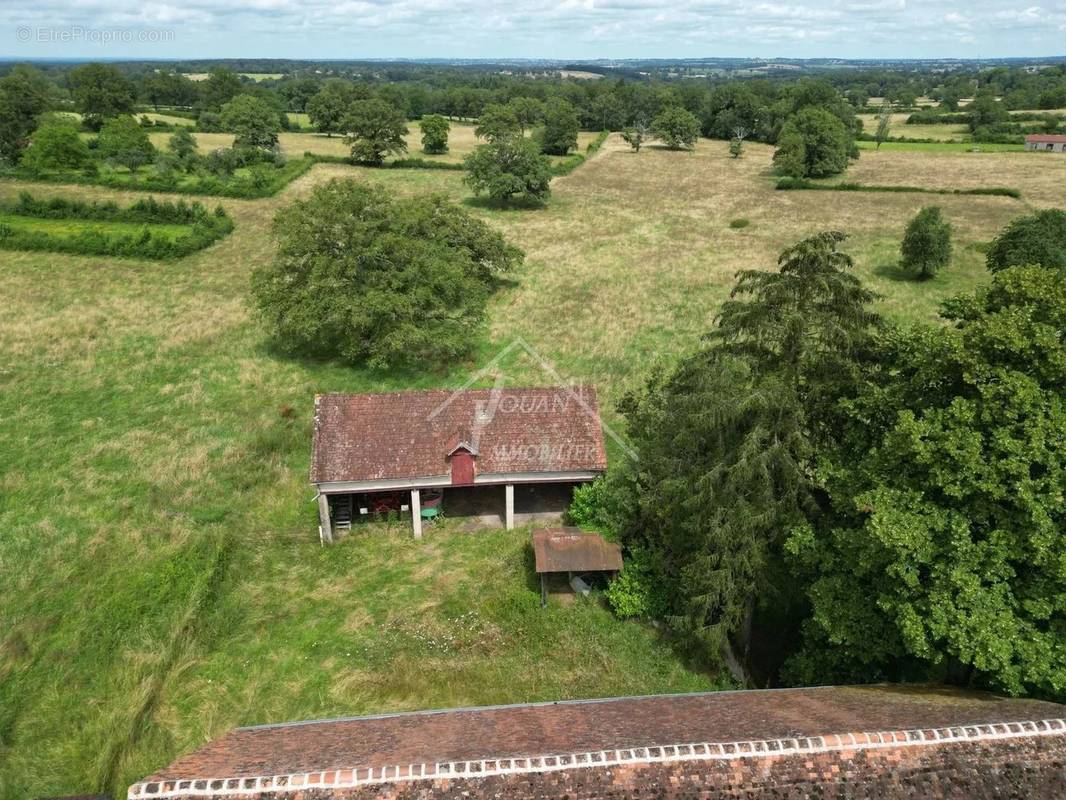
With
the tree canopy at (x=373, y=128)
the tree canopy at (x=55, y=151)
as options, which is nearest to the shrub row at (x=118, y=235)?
the tree canopy at (x=55, y=151)

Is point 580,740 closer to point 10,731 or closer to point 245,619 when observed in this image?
point 245,619

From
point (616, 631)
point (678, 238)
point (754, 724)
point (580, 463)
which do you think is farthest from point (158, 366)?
point (678, 238)

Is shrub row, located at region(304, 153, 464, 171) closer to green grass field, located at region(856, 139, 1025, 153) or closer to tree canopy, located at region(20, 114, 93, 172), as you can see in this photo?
tree canopy, located at region(20, 114, 93, 172)

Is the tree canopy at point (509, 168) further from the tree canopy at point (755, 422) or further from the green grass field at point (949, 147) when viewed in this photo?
the green grass field at point (949, 147)

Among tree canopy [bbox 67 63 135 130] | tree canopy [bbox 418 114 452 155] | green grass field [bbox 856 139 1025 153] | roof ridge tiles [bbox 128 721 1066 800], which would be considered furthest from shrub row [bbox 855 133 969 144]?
roof ridge tiles [bbox 128 721 1066 800]

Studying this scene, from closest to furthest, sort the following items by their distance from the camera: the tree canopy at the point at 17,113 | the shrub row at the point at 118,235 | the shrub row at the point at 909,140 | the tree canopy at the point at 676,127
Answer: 1. the shrub row at the point at 118,235
2. the tree canopy at the point at 17,113
3. the tree canopy at the point at 676,127
4. the shrub row at the point at 909,140

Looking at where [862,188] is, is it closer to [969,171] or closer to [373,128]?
[969,171]
